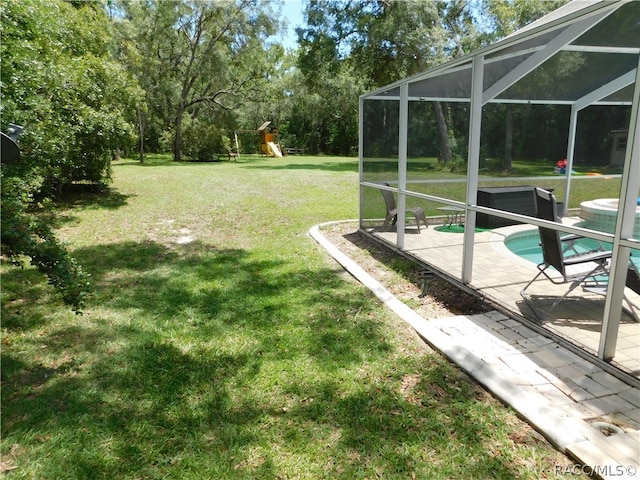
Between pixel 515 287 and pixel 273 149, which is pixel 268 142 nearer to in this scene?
pixel 273 149

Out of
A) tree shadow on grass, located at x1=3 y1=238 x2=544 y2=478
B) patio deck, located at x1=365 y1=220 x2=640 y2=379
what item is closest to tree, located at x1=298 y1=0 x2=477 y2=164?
patio deck, located at x1=365 y1=220 x2=640 y2=379

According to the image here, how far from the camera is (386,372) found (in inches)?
118

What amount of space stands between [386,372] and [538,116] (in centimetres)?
658

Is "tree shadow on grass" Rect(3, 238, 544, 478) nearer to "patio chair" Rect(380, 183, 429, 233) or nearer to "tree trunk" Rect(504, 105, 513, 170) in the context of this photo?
"patio chair" Rect(380, 183, 429, 233)

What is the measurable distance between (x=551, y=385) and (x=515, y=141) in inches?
217

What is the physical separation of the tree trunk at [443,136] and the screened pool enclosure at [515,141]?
0.02 m

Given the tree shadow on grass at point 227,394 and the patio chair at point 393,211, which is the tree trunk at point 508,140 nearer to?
the patio chair at point 393,211

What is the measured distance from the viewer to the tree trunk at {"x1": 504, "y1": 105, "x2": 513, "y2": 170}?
23.3 ft

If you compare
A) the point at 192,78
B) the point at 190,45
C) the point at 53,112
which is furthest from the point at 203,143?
the point at 53,112

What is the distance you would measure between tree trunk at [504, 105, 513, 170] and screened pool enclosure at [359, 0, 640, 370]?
0.07 feet

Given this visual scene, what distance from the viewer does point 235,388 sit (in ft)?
9.25

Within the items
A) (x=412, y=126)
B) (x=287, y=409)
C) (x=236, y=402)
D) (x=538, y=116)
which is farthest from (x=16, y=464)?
(x=538, y=116)

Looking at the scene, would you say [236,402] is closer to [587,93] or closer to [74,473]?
[74,473]

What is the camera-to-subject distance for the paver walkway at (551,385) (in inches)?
84.9
